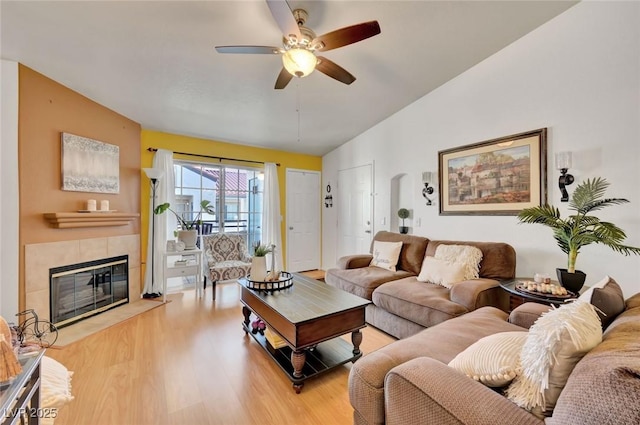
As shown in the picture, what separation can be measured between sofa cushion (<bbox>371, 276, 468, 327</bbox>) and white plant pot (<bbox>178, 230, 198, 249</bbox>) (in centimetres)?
267

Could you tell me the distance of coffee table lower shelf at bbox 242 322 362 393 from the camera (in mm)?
1879

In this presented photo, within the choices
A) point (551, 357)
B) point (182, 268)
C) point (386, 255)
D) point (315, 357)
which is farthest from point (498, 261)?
point (182, 268)

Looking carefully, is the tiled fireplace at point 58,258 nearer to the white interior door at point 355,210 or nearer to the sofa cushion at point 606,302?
the white interior door at point 355,210

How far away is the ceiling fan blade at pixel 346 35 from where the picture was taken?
165 cm

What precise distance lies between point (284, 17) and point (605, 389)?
6.75 ft

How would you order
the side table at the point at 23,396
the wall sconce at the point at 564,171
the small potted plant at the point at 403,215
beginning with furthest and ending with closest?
the small potted plant at the point at 403,215, the wall sconce at the point at 564,171, the side table at the point at 23,396

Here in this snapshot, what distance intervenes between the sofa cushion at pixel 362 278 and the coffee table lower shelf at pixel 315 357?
62 cm

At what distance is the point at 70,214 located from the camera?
2615 millimetres

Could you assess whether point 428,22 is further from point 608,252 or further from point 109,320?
point 109,320

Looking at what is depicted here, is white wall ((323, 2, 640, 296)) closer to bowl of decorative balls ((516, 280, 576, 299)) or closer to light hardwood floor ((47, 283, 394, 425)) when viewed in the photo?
bowl of decorative balls ((516, 280, 576, 299))

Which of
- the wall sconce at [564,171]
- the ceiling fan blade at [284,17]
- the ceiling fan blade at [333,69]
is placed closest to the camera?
the ceiling fan blade at [284,17]

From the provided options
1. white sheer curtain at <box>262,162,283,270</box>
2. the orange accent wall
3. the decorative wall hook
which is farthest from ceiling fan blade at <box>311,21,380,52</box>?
white sheer curtain at <box>262,162,283,270</box>

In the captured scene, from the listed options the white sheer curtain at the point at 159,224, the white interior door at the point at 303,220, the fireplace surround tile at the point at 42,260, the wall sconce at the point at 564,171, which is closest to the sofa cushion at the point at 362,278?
the wall sconce at the point at 564,171

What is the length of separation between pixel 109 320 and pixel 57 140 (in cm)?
195
